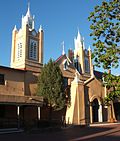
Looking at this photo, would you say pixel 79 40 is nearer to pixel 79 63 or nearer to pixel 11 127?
pixel 79 63

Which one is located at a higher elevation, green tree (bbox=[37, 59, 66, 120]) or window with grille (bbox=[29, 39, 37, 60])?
window with grille (bbox=[29, 39, 37, 60])

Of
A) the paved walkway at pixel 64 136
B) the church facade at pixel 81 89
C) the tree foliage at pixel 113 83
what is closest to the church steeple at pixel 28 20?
the church facade at pixel 81 89

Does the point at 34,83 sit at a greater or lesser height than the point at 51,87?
greater

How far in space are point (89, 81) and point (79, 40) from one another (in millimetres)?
8332

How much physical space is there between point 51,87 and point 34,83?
2.94 meters

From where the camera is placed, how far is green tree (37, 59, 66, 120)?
2891cm

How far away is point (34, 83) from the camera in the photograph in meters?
31.0

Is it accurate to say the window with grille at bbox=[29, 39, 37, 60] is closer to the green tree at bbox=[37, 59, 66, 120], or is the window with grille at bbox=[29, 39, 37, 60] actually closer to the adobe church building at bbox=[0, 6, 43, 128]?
the adobe church building at bbox=[0, 6, 43, 128]

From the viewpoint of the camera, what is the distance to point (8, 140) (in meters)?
16.8

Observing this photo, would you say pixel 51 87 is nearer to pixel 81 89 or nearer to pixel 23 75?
pixel 23 75

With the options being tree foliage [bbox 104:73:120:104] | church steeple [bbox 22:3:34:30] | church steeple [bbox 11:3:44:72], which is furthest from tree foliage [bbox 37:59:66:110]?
tree foliage [bbox 104:73:120:104]

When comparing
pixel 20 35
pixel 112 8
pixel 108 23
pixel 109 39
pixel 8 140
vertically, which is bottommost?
pixel 8 140

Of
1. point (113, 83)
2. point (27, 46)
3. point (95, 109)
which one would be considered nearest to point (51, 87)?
point (27, 46)

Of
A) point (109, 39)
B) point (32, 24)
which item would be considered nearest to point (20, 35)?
point (32, 24)
